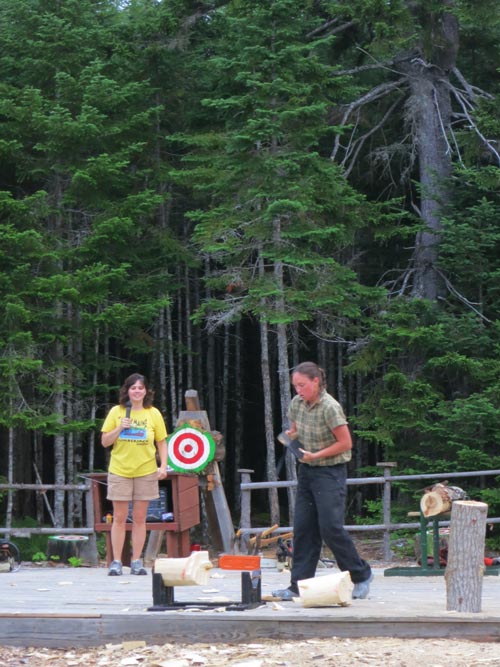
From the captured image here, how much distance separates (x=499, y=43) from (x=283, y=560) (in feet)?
35.6

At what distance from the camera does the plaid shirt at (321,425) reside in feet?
20.8

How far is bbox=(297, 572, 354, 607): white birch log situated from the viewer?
607 centimetres

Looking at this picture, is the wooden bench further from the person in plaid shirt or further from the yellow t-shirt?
the person in plaid shirt

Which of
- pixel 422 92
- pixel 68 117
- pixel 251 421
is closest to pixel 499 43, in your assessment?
pixel 422 92

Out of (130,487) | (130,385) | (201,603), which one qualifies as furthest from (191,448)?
(201,603)

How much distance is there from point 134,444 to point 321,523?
2.27 m

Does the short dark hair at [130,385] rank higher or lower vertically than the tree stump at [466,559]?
higher

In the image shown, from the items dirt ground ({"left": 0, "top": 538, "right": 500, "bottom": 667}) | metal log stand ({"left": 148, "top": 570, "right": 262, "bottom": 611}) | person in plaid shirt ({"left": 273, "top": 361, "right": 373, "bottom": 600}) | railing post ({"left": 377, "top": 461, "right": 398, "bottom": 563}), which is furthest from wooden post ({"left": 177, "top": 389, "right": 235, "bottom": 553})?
dirt ground ({"left": 0, "top": 538, "right": 500, "bottom": 667})

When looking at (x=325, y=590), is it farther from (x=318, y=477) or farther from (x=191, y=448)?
(x=191, y=448)

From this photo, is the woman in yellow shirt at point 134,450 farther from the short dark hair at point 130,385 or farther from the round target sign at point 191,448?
the round target sign at point 191,448

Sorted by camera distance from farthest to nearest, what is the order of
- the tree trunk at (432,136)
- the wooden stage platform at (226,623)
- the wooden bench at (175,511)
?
the tree trunk at (432,136)
the wooden bench at (175,511)
the wooden stage platform at (226,623)

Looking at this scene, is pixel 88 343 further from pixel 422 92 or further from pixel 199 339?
pixel 422 92

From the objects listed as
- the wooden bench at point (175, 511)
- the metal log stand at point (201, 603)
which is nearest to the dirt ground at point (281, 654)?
the metal log stand at point (201, 603)

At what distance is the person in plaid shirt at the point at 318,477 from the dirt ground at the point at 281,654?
908 millimetres
